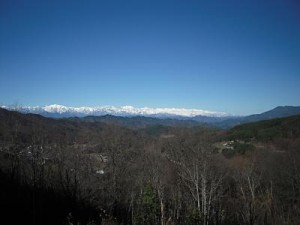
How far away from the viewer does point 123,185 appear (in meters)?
32.5

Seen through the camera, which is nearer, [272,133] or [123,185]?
[123,185]

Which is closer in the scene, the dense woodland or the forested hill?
the dense woodland

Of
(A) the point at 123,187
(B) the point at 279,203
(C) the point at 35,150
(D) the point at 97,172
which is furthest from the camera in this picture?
(B) the point at 279,203

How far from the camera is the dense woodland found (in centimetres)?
1742

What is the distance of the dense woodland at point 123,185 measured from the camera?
17422mm

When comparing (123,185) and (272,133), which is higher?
(272,133)

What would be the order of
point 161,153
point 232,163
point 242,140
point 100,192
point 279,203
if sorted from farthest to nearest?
point 242,140, point 232,163, point 161,153, point 279,203, point 100,192

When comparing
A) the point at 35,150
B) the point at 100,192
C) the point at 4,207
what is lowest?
the point at 100,192

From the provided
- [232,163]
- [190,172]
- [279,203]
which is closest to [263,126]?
[232,163]

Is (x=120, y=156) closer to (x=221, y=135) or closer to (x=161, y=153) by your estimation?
(x=161, y=153)

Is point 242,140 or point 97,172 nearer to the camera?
point 97,172

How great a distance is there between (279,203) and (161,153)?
2050 centimetres

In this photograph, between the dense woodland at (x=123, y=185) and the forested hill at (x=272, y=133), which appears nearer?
the dense woodland at (x=123, y=185)

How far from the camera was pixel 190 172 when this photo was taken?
31250mm
